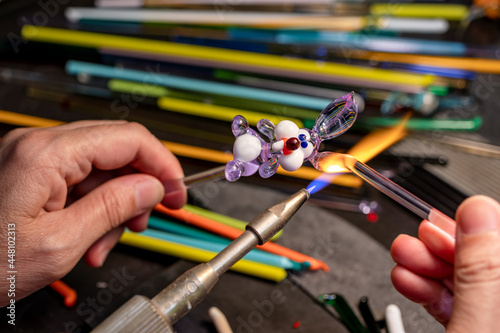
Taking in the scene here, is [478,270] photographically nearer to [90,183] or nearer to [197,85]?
[90,183]

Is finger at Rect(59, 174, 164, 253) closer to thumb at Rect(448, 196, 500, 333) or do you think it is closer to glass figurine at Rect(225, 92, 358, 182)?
glass figurine at Rect(225, 92, 358, 182)

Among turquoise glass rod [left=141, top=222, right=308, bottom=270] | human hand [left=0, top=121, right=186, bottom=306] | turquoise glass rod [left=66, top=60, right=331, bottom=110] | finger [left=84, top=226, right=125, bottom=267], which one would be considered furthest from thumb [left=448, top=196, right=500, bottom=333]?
turquoise glass rod [left=66, top=60, right=331, bottom=110]

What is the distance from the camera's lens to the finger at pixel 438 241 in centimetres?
70

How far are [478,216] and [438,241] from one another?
0.18m

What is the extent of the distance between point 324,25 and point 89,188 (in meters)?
1.13

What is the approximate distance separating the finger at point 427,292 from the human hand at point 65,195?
0.47 meters

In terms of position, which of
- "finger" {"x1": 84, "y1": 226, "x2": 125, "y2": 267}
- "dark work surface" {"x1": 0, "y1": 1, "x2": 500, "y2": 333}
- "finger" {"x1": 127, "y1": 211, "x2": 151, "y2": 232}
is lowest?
"dark work surface" {"x1": 0, "y1": 1, "x2": 500, "y2": 333}

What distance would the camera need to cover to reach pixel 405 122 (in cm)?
132

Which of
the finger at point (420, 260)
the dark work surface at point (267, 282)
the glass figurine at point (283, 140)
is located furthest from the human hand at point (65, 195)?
the finger at point (420, 260)

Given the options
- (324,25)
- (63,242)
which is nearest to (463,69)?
(324,25)

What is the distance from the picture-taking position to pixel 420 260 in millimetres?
735

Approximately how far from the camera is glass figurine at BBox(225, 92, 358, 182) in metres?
0.61

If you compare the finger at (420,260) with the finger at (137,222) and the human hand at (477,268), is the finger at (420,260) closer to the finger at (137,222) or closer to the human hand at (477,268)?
the human hand at (477,268)

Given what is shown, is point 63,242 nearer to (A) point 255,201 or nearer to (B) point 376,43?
(A) point 255,201
